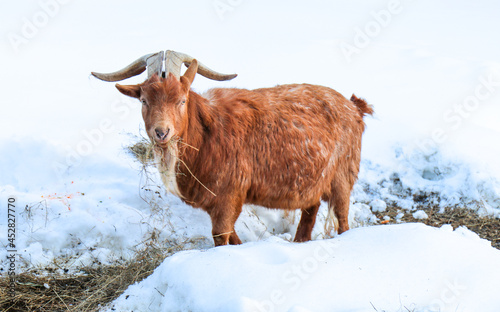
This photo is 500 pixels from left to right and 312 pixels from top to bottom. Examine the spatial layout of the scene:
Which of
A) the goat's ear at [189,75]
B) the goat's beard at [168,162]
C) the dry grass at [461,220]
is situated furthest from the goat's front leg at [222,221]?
the dry grass at [461,220]

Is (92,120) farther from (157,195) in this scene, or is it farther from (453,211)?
(453,211)

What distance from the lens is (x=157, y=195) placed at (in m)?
6.15

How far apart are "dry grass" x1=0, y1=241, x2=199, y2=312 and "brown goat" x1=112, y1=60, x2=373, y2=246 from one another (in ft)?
2.85

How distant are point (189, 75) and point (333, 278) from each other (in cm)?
247

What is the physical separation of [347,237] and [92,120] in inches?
204

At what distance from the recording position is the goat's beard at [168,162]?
4480 mm

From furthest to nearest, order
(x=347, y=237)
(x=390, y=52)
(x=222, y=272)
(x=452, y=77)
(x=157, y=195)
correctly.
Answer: (x=390, y=52) → (x=452, y=77) → (x=157, y=195) → (x=347, y=237) → (x=222, y=272)

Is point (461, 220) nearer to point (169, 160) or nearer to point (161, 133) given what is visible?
point (169, 160)

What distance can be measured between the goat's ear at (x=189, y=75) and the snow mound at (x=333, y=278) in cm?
169

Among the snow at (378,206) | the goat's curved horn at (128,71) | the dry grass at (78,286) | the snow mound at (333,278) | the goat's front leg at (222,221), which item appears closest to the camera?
the snow mound at (333,278)

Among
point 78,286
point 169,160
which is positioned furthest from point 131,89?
point 78,286

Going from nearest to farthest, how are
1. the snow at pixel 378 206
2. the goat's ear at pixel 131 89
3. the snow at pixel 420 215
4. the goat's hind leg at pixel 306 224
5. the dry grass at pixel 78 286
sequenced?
the dry grass at pixel 78 286, the goat's ear at pixel 131 89, the goat's hind leg at pixel 306 224, the snow at pixel 420 215, the snow at pixel 378 206

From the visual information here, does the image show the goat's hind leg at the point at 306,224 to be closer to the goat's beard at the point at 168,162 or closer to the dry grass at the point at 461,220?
the dry grass at the point at 461,220

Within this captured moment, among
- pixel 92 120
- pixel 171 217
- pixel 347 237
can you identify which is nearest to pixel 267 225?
pixel 171 217
